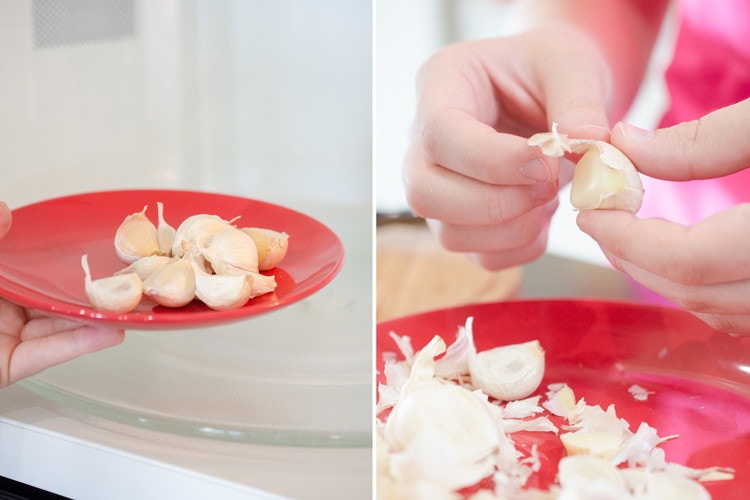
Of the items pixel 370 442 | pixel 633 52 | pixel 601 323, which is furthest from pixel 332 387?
pixel 633 52

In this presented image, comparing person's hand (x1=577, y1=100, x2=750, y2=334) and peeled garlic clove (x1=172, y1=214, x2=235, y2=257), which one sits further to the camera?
peeled garlic clove (x1=172, y1=214, x2=235, y2=257)

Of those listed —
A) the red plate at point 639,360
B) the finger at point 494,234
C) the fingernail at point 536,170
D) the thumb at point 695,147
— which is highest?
the thumb at point 695,147

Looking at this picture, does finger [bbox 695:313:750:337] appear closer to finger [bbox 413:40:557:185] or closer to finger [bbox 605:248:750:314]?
finger [bbox 605:248:750:314]

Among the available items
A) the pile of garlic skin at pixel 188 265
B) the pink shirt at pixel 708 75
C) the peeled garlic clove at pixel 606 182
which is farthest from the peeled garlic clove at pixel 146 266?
the pink shirt at pixel 708 75

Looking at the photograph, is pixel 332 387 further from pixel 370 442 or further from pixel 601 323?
pixel 601 323

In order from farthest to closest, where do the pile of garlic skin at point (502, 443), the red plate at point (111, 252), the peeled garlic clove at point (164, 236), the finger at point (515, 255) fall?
the finger at point (515, 255) → the peeled garlic clove at point (164, 236) → the red plate at point (111, 252) → the pile of garlic skin at point (502, 443)

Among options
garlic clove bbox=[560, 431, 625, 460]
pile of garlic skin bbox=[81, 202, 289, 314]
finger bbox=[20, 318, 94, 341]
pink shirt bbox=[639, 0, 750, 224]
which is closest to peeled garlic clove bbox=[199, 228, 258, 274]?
pile of garlic skin bbox=[81, 202, 289, 314]

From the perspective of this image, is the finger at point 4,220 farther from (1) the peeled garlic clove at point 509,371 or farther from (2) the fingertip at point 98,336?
(1) the peeled garlic clove at point 509,371

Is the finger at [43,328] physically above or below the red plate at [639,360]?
above
